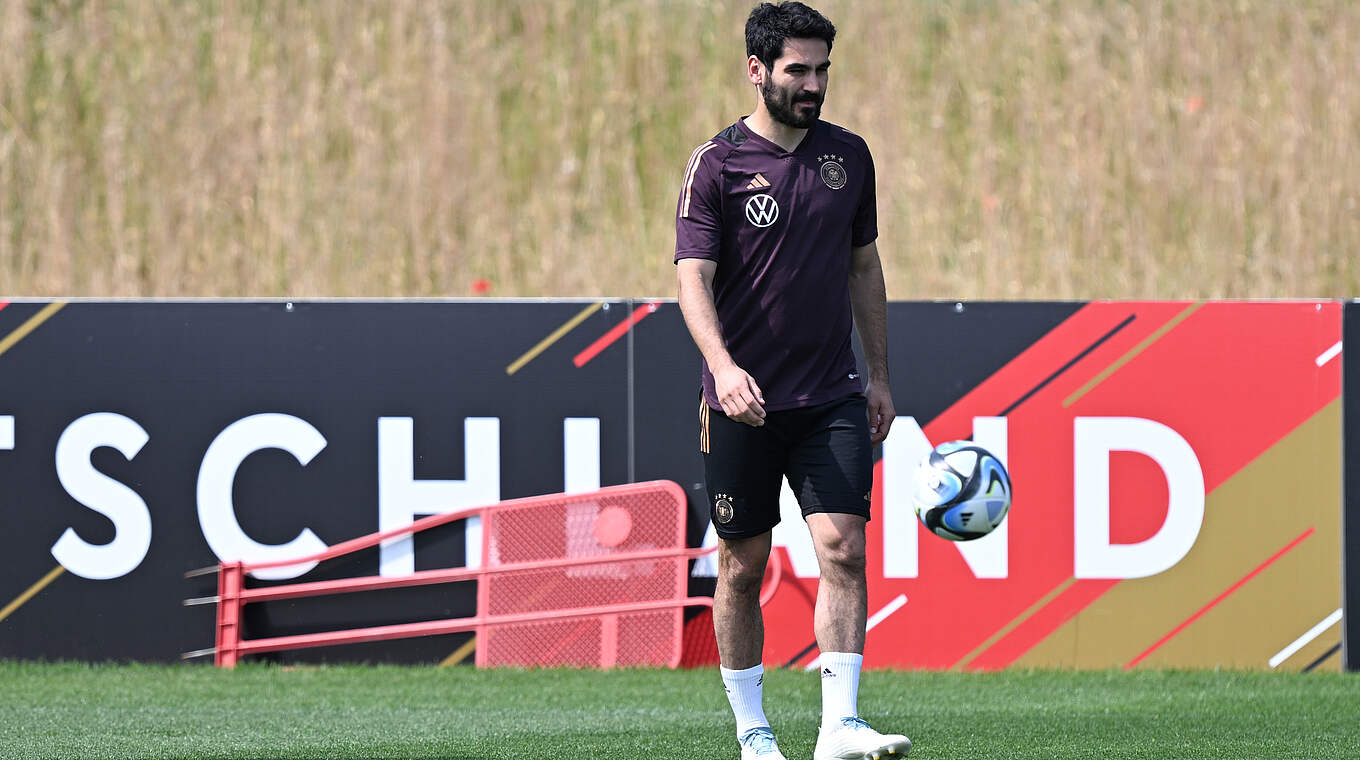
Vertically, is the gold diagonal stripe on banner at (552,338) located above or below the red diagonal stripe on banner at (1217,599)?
above

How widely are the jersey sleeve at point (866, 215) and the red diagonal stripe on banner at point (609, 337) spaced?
221 centimetres

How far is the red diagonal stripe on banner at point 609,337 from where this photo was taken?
648 cm

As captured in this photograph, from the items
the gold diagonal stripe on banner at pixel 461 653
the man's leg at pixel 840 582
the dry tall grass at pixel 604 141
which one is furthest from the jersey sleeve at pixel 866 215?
the dry tall grass at pixel 604 141

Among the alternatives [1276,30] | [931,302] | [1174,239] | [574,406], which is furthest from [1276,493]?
[1276,30]

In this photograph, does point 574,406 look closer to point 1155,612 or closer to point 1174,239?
point 1155,612

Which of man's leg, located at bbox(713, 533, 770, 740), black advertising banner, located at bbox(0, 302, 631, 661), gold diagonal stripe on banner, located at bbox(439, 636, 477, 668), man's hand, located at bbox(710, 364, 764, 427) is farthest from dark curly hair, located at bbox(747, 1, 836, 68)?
gold diagonal stripe on banner, located at bbox(439, 636, 477, 668)

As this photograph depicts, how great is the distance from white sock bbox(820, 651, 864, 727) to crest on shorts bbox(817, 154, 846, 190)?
1.22 meters

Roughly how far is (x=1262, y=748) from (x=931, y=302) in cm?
235

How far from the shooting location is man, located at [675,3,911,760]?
4062mm

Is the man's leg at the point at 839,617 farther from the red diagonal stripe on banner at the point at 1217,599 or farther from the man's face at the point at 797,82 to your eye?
the red diagonal stripe on banner at the point at 1217,599

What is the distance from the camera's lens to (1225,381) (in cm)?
631

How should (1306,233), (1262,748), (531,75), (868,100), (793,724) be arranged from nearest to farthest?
(1262,748) < (793,724) < (1306,233) < (868,100) < (531,75)

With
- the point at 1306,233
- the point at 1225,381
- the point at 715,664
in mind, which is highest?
the point at 1306,233

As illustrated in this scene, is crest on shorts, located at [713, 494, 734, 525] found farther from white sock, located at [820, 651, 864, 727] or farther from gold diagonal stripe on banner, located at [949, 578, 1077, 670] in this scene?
gold diagonal stripe on banner, located at [949, 578, 1077, 670]
